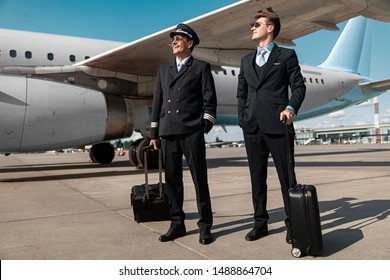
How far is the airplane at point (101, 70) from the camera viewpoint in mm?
6520

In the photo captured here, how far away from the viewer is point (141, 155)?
29.3 ft

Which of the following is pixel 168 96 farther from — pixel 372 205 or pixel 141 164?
pixel 141 164

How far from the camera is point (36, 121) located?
675 centimetres

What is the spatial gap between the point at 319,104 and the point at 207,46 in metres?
8.89

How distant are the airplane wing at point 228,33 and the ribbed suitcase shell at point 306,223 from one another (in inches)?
182

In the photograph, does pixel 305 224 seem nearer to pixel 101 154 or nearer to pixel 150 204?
pixel 150 204

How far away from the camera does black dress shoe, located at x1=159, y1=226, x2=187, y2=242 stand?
265 centimetres

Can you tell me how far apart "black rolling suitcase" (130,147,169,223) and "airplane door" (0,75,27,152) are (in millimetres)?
4334

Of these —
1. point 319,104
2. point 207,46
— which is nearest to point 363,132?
point 319,104

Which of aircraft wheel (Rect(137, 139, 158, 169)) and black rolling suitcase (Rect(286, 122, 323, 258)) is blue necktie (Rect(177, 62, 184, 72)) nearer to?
black rolling suitcase (Rect(286, 122, 323, 258))

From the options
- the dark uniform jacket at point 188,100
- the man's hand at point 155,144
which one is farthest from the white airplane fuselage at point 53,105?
the dark uniform jacket at point 188,100

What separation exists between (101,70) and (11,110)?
8.34 feet

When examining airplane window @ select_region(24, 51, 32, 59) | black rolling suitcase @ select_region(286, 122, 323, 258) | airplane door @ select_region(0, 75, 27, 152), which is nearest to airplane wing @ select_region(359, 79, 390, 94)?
airplane window @ select_region(24, 51, 32, 59)

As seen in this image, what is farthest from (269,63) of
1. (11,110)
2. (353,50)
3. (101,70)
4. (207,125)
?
(353,50)
